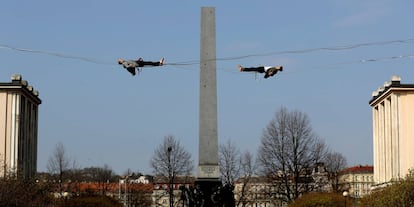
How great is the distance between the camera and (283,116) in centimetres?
5756

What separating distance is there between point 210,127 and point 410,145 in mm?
44824

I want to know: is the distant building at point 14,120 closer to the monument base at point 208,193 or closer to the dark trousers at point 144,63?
the monument base at point 208,193

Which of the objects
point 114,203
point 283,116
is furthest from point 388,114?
point 114,203

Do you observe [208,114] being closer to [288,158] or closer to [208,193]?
[208,193]

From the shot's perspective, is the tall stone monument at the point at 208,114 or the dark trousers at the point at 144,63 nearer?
the dark trousers at the point at 144,63

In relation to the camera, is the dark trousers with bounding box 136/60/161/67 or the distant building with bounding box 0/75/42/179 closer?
the dark trousers with bounding box 136/60/161/67

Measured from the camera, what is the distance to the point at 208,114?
873 inches

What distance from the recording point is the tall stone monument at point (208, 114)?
21.7m

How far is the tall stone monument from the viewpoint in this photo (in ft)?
71.3

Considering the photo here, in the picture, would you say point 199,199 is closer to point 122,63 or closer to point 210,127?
point 210,127

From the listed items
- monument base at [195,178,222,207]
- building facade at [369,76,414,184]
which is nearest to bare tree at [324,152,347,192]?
building facade at [369,76,414,184]

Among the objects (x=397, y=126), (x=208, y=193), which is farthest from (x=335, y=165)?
(x=208, y=193)

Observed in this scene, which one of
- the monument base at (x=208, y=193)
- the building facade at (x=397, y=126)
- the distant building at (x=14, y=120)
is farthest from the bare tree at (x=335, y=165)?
the monument base at (x=208, y=193)

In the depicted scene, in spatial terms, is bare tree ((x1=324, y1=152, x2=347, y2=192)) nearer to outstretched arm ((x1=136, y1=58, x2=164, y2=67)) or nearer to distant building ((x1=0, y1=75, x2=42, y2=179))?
distant building ((x1=0, y1=75, x2=42, y2=179))
